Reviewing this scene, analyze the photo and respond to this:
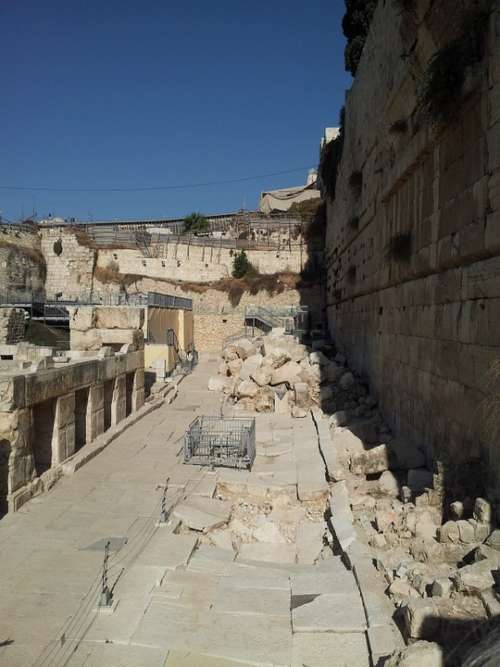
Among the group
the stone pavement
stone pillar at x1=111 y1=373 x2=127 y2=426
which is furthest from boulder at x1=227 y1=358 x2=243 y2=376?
the stone pavement

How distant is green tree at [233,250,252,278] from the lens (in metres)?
32.5

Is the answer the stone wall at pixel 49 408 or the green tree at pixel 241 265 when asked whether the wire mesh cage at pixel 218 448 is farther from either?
the green tree at pixel 241 265

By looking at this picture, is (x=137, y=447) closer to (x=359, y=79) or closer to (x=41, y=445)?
(x=41, y=445)

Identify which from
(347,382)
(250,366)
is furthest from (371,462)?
(250,366)

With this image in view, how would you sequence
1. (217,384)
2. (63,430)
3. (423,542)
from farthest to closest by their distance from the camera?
1. (217,384)
2. (63,430)
3. (423,542)

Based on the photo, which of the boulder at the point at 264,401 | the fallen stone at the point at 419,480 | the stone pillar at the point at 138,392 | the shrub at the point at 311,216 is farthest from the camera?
the shrub at the point at 311,216

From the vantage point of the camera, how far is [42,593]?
Result: 4.36 metres

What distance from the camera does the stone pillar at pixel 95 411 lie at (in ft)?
30.7

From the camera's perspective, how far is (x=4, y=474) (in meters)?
6.29

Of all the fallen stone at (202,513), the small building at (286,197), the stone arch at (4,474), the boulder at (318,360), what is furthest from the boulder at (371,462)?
the small building at (286,197)

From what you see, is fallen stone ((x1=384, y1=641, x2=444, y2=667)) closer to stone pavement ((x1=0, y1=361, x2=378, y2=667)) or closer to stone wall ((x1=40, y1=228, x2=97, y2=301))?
stone pavement ((x1=0, y1=361, x2=378, y2=667))

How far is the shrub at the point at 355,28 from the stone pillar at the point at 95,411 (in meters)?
12.5

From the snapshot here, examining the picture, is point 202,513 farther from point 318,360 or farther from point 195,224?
point 195,224

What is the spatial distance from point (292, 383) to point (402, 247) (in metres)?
6.32
